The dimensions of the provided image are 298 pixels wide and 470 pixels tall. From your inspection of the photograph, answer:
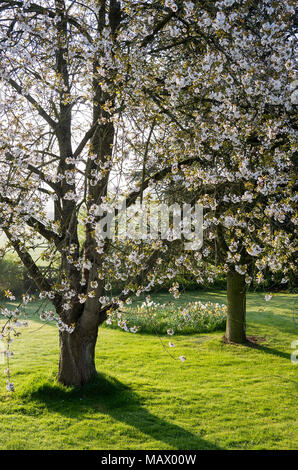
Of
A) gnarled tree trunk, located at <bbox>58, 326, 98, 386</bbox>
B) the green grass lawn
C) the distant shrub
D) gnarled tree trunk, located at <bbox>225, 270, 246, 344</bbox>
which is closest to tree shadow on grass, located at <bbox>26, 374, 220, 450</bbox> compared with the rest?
the green grass lawn

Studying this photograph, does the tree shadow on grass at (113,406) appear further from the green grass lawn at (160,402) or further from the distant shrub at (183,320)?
the distant shrub at (183,320)

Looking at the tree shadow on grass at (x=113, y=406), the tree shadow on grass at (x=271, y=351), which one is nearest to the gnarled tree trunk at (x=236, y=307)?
the tree shadow on grass at (x=271, y=351)

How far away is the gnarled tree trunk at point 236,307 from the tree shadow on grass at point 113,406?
12.1 feet

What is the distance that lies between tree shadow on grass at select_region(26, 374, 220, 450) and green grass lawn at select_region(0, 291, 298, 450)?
13 millimetres

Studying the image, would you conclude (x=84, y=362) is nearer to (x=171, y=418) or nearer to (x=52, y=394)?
(x=52, y=394)

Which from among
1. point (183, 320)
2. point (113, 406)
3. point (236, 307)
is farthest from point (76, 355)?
point (183, 320)

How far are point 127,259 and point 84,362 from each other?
7.37ft

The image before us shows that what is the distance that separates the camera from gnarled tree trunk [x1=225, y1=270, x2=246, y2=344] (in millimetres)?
9477

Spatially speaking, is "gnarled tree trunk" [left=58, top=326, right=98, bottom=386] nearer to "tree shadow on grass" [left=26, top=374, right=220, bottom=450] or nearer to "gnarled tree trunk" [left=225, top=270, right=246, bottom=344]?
"tree shadow on grass" [left=26, top=374, right=220, bottom=450]

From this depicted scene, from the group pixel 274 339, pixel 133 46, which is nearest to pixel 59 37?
pixel 133 46

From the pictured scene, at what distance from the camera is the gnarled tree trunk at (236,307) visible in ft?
31.1
